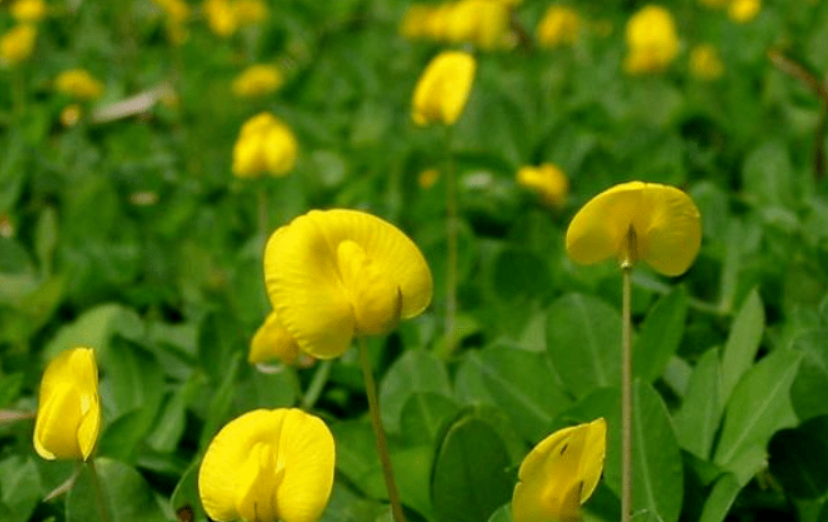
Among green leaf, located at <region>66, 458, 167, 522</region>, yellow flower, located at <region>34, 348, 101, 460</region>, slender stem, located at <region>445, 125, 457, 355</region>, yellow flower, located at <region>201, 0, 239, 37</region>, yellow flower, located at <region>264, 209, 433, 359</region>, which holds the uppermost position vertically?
yellow flower, located at <region>264, 209, 433, 359</region>

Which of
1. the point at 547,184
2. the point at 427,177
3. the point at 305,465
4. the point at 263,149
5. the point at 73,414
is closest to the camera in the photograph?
the point at 305,465

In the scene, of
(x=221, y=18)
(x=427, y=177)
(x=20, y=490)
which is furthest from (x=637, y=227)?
(x=221, y=18)

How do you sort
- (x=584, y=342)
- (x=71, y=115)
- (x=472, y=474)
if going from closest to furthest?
(x=472, y=474) → (x=584, y=342) → (x=71, y=115)

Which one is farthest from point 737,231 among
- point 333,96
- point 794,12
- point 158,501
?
point 794,12

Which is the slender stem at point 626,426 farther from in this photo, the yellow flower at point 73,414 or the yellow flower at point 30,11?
the yellow flower at point 30,11

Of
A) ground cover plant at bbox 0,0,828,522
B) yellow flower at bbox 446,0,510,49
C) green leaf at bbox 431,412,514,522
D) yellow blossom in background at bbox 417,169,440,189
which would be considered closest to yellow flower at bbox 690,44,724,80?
ground cover plant at bbox 0,0,828,522

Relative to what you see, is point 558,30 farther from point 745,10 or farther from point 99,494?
point 99,494

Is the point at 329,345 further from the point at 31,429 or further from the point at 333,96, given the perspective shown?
the point at 333,96

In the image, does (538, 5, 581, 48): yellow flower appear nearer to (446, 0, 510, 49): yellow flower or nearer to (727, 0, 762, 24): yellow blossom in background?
(727, 0, 762, 24): yellow blossom in background
